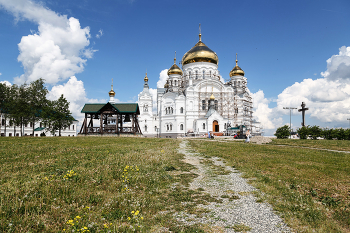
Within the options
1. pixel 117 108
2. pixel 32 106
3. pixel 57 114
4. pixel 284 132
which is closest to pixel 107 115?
pixel 117 108

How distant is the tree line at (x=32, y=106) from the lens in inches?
1480

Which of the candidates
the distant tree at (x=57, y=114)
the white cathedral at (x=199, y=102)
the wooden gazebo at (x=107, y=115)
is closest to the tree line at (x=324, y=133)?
the white cathedral at (x=199, y=102)

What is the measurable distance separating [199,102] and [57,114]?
3403cm

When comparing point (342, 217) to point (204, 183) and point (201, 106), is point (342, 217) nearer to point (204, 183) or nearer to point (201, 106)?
point (204, 183)

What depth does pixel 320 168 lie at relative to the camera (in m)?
8.97

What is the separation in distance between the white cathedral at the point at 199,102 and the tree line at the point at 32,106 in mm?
21597

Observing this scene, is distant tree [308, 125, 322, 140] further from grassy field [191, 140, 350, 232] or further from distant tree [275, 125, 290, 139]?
grassy field [191, 140, 350, 232]

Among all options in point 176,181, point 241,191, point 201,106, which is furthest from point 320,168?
point 201,106

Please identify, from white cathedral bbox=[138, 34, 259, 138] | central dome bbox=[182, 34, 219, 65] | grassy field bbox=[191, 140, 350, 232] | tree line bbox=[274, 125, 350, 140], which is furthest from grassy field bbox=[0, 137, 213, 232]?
central dome bbox=[182, 34, 219, 65]

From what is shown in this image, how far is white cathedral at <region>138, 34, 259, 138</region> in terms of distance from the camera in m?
54.0

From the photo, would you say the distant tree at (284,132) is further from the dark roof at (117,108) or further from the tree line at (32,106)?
the tree line at (32,106)

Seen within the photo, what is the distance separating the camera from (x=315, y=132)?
33.3 metres

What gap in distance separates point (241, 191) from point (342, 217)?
233cm

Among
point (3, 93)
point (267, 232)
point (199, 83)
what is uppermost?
point (199, 83)
